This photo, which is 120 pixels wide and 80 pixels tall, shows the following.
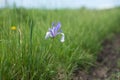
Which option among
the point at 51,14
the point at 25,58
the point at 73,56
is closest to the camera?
the point at 25,58

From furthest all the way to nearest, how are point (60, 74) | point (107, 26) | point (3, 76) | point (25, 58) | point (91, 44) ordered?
point (107, 26), point (91, 44), point (60, 74), point (25, 58), point (3, 76)

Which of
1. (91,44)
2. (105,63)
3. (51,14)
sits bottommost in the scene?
(105,63)

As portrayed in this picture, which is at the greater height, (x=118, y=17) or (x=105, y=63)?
(x=118, y=17)

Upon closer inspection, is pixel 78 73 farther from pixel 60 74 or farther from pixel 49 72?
pixel 49 72

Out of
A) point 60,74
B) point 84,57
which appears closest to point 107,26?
point 84,57

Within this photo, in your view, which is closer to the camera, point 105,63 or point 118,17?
point 105,63

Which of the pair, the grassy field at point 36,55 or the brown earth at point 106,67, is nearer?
the grassy field at point 36,55

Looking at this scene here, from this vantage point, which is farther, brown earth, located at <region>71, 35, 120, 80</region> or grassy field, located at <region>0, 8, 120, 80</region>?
brown earth, located at <region>71, 35, 120, 80</region>

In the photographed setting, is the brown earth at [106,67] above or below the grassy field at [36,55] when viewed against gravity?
below
